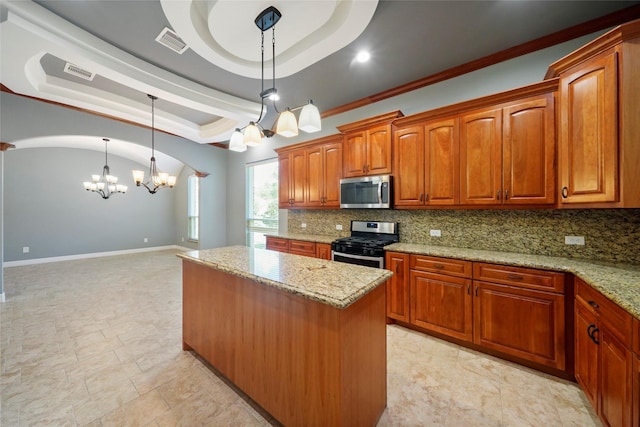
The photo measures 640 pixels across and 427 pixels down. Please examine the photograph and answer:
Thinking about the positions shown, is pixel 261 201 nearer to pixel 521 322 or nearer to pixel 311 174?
pixel 311 174

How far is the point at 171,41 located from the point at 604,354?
13.7 ft

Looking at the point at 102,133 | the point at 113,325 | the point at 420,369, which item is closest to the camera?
the point at 420,369

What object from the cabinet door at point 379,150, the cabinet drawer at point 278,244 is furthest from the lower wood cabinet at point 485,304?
the cabinet drawer at point 278,244

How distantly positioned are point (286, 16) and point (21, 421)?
346cm

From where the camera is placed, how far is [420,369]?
6.79ft

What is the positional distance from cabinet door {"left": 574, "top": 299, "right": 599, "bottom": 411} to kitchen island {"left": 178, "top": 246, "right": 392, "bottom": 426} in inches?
51.4

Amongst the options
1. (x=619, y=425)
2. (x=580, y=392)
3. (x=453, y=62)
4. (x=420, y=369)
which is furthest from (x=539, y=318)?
(x=453, y=62)

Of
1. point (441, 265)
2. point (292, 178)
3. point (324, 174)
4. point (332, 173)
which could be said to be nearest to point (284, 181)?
point (292, 178)

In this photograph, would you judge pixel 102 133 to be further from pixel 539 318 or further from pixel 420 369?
pixel 539 318

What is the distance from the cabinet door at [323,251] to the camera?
3303 millimetres

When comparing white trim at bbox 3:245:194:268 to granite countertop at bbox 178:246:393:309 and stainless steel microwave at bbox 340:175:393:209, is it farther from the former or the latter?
granite countertop at bbox 178:246:393:309

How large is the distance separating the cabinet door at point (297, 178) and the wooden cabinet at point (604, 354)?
3.24 metres

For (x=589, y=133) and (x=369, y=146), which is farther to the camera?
(x=369, y=146)

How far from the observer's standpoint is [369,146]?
10.4 feet
